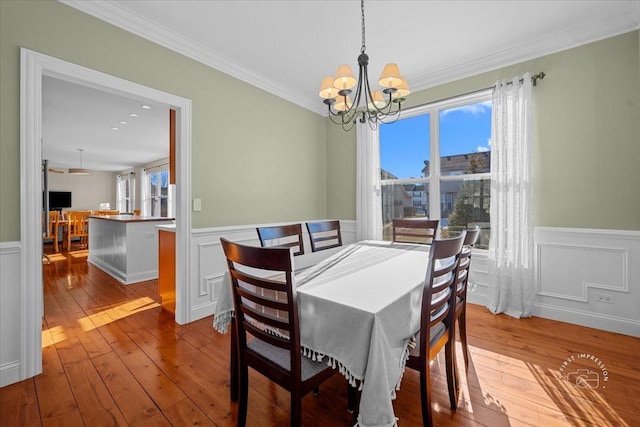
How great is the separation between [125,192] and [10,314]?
33.4 ft

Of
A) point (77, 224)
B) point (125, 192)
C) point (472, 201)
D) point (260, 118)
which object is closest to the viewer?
point (472, 201)

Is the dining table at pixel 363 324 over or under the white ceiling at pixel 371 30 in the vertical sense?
under

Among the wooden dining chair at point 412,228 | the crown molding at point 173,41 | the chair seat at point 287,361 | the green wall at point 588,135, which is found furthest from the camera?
the wooden dining chair at point 412,228

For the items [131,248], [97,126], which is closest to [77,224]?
[97,126]

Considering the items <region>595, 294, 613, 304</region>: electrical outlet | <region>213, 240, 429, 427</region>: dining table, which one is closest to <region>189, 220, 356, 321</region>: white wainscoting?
<region>213, 240, 429, 427</region>: dining table

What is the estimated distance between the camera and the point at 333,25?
2.45 metres

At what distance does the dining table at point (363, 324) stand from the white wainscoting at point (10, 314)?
1.44 m

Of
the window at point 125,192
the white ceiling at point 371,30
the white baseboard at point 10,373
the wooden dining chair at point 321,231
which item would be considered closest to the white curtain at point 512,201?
the white ceiling at point 371,30

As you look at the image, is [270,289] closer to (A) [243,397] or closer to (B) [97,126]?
(A) [243,397]

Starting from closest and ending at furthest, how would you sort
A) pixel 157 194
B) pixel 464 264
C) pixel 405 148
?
pixel 464 264 < pixel 405 148 < pixel 157 194

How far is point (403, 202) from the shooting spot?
3.84 metres

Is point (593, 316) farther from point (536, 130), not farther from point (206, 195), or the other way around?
point (206, 195)

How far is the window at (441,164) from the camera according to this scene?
3.22 m

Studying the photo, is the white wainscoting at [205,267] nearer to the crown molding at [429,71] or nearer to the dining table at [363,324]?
the dining table at [363,324]
